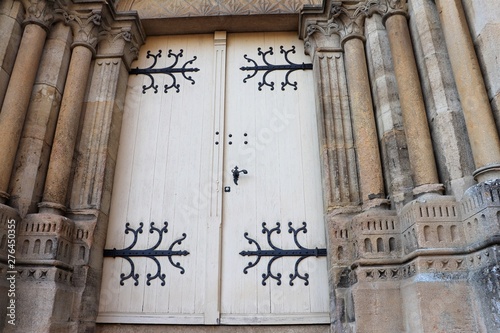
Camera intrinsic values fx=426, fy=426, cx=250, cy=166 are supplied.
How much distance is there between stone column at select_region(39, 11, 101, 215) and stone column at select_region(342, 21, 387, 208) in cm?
225

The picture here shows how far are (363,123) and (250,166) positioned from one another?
103 cm

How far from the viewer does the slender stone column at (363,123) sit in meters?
3.11

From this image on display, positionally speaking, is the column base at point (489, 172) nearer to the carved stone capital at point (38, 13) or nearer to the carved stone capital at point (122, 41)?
the carved stone capital at point (122, 41)

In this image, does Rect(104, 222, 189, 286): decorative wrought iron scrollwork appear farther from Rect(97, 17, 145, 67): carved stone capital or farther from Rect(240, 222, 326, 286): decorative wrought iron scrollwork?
Rect(97, 17, 145, 67): carved stone capital

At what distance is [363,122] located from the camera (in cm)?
332

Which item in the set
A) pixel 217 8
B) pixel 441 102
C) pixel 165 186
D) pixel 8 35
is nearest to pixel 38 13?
pixel 8 35

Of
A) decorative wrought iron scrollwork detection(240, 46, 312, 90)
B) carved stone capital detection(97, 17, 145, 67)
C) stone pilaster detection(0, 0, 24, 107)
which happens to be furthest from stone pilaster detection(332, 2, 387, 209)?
stone pilaster detection(0, 0, 24, 107)

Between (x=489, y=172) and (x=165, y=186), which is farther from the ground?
(x=165, y=186)

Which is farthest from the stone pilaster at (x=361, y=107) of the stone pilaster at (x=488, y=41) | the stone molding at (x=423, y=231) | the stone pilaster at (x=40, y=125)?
the stone pilaster at (x=40, y=125)

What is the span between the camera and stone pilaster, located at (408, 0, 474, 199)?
107 inches

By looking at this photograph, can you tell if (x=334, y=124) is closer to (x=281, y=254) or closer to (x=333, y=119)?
(x=333, y=119)

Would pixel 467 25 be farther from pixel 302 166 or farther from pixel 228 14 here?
pixel 228 14

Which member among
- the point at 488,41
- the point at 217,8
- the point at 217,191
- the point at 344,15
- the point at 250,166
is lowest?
the point at 217,191

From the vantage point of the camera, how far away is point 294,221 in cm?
351
